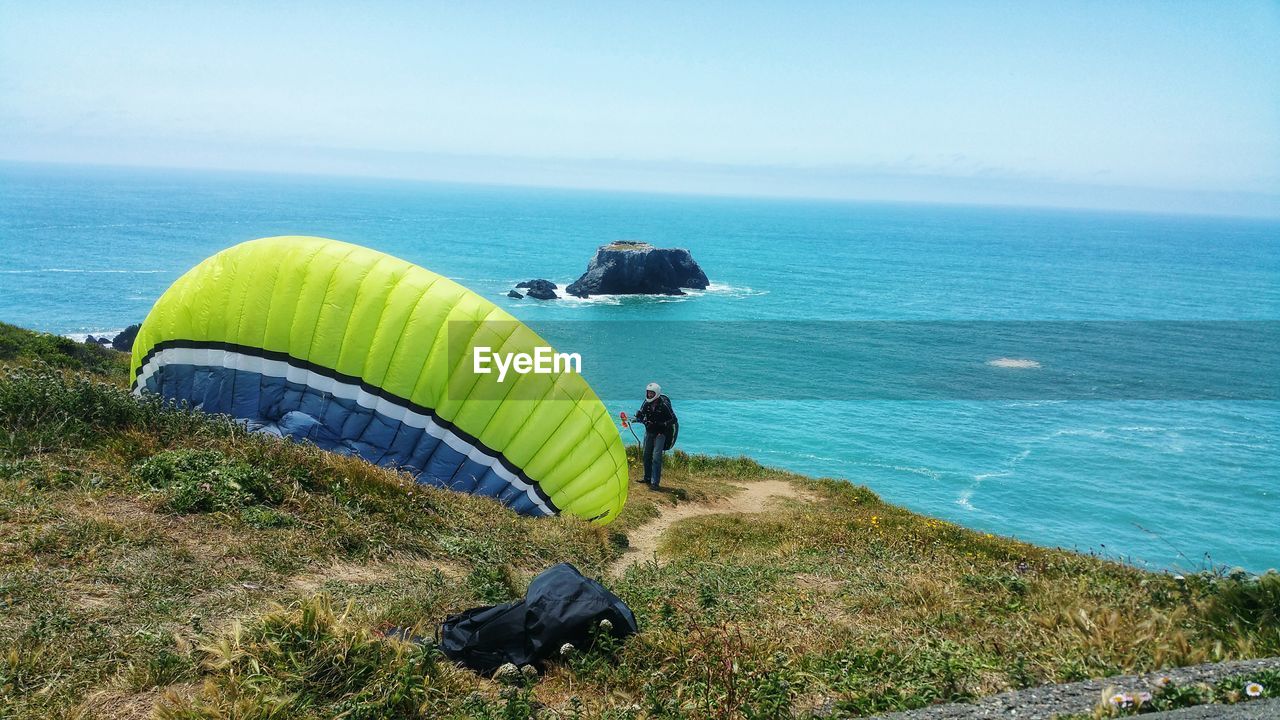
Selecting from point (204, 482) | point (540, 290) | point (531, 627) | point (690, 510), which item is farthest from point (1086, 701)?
point (540, 290)

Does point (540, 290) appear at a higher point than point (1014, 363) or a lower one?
higher

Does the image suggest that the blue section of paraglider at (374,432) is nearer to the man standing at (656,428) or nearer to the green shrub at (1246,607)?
the man standing at (656,428)

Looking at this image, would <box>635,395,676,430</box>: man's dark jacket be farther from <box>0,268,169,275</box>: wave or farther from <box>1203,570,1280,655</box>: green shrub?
<box>0,268,169,275</box>: wave

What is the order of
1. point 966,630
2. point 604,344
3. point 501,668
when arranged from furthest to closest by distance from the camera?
point 604,344 → point 966,630 → point 501,668

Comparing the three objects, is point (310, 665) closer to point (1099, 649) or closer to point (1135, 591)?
point (1099, 649)

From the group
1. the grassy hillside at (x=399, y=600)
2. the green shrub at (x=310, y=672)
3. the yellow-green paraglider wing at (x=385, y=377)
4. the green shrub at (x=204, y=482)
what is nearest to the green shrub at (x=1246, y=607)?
the grassy hillside at (x=399, y=600)

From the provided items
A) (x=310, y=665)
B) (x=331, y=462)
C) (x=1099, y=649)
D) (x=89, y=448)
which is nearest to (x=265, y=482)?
(x=331, y=462)

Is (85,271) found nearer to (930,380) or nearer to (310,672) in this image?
(930,380)
